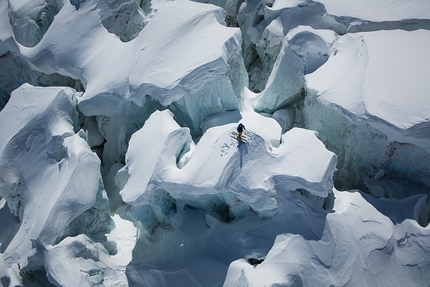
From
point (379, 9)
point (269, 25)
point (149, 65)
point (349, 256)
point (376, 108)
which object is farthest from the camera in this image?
point (269, 25)

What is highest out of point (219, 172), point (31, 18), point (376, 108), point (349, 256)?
point (31, 18)

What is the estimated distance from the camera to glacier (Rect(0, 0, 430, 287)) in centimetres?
210

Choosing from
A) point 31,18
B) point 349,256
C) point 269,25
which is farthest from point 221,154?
point 31,18

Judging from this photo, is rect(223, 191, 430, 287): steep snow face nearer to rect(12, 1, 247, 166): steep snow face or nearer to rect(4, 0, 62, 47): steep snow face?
rect(12, 1, 247, 166): steep snow face

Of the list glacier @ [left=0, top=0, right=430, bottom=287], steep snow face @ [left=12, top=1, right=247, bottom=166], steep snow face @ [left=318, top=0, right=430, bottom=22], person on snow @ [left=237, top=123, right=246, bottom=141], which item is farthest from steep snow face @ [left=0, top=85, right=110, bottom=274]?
steep snow face @ [left=318, top=0, right=430, bottom=22]

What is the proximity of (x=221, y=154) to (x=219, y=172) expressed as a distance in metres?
0.11

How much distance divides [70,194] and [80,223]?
8.2 inches

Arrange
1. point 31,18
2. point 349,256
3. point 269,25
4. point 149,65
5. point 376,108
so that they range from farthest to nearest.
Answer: point 31,18
point 269,25
point 149,65
point 376,108
point 349,256

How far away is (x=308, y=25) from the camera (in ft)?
9.66

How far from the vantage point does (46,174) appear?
8.51ft

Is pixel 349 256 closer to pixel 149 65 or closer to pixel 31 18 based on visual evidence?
pixel 149 65

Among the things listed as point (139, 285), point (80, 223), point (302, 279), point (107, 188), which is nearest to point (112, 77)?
point (107, 188)

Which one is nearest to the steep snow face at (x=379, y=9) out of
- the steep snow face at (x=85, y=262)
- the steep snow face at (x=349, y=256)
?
the steep snow face at (x=349, y=256)

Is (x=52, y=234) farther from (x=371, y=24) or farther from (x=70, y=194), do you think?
(x=371, y=24)
